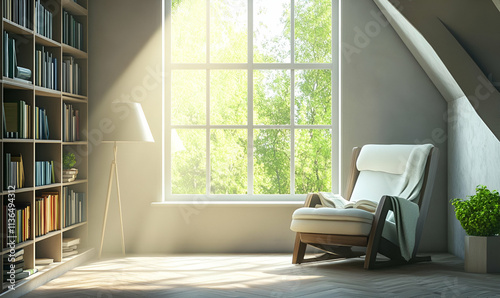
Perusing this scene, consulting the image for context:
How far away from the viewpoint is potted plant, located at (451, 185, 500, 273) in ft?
13.7

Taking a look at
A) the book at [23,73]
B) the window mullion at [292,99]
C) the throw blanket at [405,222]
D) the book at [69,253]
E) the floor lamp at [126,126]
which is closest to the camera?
the book at [23,73]

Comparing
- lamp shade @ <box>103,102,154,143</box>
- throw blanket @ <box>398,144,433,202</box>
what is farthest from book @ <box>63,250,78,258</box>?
throw blanket @ <box>398,144,433,202</box>

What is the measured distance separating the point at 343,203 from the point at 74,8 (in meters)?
2.96

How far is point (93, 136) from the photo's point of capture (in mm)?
5371

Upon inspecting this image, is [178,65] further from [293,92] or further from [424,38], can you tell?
[424,38]

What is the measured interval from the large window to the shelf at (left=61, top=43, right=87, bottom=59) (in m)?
0.80

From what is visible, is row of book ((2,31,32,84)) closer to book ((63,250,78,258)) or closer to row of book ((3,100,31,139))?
row of book ((3,100,31,139))

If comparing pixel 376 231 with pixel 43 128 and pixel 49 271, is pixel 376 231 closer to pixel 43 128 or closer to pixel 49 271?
pixel 49 271

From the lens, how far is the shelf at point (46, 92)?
4.13 m

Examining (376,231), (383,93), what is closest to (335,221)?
(376,231)

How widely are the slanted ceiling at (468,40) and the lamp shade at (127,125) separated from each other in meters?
2.41

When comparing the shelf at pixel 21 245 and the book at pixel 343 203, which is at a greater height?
the book at pixel 343 203

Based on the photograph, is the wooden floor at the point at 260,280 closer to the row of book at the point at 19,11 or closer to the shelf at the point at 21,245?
the shelf at the point at 21,245

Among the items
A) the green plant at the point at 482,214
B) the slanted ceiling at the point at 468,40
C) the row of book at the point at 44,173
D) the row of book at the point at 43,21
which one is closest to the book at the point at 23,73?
the row of book at the point at 43,21
